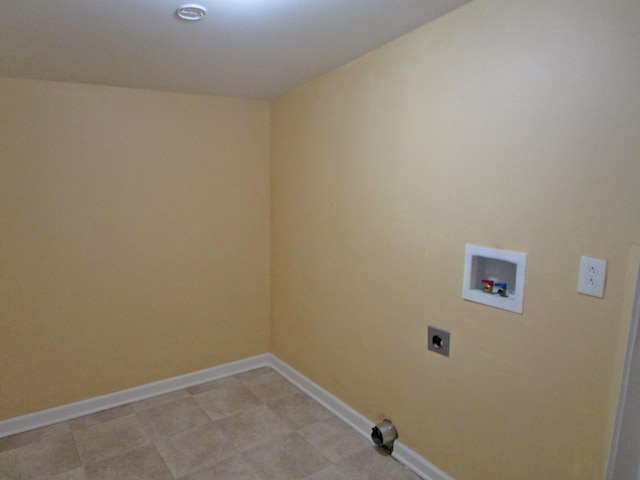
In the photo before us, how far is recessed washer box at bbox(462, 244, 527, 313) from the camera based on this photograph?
1.51 m

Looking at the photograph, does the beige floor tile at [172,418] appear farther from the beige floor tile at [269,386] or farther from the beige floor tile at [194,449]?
the beige floor tile at [269,386]

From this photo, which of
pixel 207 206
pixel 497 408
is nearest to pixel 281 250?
pixel 207 206

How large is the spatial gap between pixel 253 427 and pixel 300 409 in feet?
1.10

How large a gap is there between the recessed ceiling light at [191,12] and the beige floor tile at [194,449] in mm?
2081

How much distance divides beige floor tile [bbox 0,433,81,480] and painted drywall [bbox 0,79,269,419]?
0.28 meters

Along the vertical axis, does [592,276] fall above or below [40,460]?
above

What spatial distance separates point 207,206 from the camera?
2844mm

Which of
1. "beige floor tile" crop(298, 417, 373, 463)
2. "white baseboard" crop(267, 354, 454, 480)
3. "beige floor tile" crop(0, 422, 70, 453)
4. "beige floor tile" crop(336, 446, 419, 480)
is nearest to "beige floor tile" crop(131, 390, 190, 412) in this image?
"beige floor tile" crop(0, 422, 70, 453)

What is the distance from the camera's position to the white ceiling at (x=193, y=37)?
1.47 m

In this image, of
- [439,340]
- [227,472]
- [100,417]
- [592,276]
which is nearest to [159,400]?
[100,417]

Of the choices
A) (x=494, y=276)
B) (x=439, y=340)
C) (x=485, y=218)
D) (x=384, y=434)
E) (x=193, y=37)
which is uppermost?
(x=193, y=37)

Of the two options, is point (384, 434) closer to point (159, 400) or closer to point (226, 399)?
point (226, 399)

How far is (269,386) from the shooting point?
292 centimetres

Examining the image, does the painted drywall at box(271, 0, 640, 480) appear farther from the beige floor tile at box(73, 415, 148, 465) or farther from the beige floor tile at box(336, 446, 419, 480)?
the beige floor tile at box(73, 415, 148, 465)
